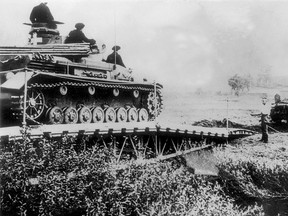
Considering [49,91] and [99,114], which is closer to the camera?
[49,91]

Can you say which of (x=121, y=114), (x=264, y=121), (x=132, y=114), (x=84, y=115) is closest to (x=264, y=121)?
(x=264, y=121)

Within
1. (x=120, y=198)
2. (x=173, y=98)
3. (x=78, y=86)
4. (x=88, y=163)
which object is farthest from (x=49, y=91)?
(x=173, y=98)

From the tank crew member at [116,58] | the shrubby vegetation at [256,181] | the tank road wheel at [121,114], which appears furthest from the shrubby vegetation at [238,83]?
the shrubby vegetation at [256,181]

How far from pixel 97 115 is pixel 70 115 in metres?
1.47

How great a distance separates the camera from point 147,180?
28.3ft

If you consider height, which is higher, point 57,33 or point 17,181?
point 57,33

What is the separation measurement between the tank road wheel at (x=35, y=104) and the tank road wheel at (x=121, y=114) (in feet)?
11.8

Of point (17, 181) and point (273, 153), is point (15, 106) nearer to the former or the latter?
point (17, 181)

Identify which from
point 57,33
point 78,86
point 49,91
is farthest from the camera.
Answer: point 57,33

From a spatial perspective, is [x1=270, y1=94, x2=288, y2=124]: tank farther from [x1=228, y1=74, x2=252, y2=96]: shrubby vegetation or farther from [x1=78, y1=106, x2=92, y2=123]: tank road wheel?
[x1=228, y1=74, x2=252, y2=96]: shrubby vegetation

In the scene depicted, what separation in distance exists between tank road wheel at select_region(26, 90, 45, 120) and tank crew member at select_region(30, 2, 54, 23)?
3.79m

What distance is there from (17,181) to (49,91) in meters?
5.84

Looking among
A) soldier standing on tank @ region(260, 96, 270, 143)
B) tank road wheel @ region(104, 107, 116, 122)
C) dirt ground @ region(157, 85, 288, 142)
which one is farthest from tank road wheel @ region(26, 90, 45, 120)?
dirt ground @ region(157, 85, 288, 142)

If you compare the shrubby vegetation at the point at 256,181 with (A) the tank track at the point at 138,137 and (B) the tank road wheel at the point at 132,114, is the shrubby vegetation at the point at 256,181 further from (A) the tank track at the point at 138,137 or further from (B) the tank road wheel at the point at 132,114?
(B) the tank road wheel at the point at 132,114
